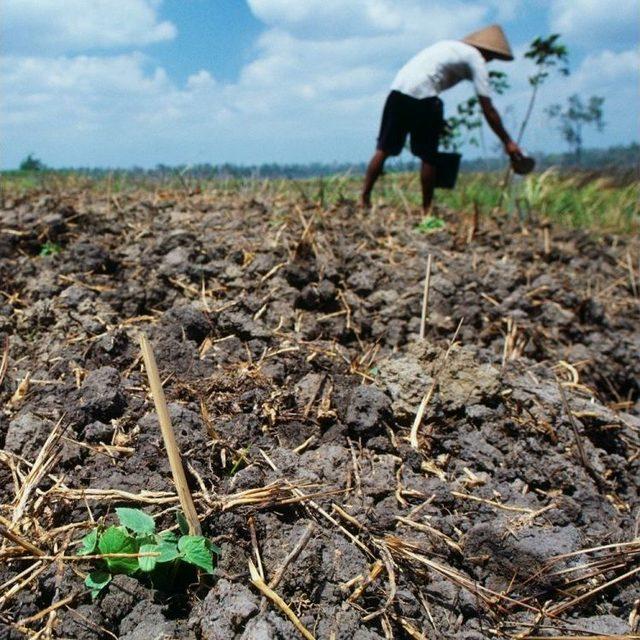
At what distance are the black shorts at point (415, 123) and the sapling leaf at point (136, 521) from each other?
380cm

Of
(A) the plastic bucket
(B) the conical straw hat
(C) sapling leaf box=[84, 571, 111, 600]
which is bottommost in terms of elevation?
(C) sapling leaf box=[84, 571, 111, 600]

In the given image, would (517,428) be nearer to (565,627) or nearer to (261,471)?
(565,627)

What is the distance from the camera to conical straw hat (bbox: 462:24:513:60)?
15.7 feet

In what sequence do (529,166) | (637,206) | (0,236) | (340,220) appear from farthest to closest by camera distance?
(637,206) < (529,166) < (340,220) < (0,236)

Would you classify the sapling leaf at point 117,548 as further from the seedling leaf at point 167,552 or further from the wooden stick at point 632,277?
the wooden stick at point 632,277

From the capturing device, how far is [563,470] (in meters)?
1.83

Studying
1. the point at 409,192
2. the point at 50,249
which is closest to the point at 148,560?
the point at 50,249

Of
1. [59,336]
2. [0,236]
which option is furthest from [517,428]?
[0,236]

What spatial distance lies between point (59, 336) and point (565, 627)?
1.68 meters

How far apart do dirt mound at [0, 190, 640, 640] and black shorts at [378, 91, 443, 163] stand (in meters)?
1.95

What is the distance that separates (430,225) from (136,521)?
8.84 feet

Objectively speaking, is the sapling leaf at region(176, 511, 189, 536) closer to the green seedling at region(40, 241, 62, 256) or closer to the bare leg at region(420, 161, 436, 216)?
the green seedling at region(40, 241, 62, 256)

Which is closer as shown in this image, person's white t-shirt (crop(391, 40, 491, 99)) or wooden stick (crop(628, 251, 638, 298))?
wooden stick (crop(628, 251, 638, 298))

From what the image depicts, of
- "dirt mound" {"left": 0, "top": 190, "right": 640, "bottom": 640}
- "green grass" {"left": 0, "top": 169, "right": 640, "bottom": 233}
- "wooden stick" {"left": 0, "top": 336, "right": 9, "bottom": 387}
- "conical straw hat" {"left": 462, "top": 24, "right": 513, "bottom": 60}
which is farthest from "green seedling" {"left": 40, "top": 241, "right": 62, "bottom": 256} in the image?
"conical straw hat" {"left": 462, "top": 24, "right": 513, "bottom": 60}
